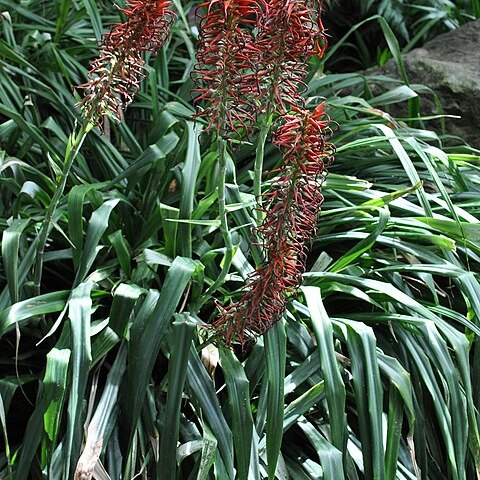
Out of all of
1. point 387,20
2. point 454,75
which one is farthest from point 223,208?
point 387,20

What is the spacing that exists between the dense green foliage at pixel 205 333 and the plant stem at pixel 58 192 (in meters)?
0.06

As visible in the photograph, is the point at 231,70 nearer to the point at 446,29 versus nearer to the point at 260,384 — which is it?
the point at 260,384

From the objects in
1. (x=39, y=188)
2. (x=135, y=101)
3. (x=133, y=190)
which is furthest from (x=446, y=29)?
(x=39, y=188)

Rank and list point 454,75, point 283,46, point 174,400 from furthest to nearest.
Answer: point 454,75, point 174,400, point 283,46

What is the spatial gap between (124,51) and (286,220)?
0.40 m

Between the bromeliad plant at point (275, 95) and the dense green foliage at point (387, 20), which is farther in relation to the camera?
the dense green foliage at point (387, 20)

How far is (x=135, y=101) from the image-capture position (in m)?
2.71

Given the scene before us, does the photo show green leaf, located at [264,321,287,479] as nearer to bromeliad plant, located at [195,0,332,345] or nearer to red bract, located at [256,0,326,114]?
bromeliad plant, located at [195,0,332,345]

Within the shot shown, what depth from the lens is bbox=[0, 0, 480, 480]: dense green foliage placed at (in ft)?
5.14

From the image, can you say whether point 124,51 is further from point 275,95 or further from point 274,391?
point 274,391

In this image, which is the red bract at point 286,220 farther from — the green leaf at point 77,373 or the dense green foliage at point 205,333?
the green leaf at point 77,373

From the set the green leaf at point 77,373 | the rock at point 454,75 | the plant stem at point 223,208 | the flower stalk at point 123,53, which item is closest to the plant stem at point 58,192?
the flower stalk at point 123,53

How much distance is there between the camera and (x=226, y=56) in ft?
4.23

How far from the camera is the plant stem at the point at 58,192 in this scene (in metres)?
1.54
